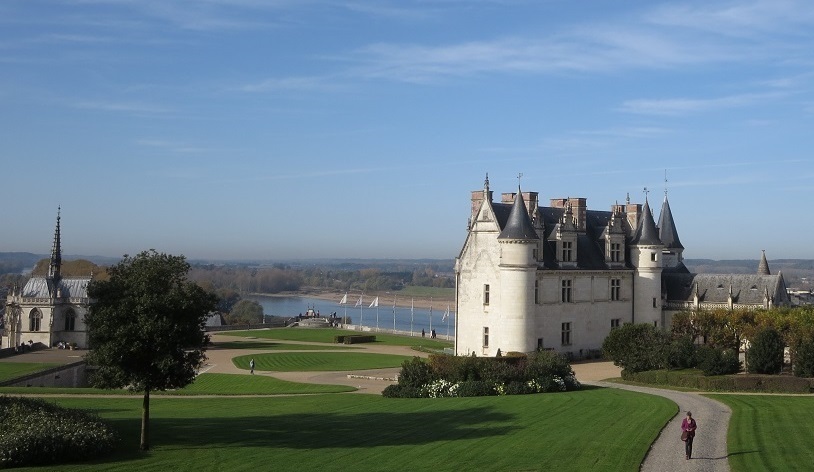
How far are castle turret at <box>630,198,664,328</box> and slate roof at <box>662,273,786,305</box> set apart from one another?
2.71 m

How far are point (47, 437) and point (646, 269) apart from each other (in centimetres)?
4594

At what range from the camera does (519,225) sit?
52969 millimetres

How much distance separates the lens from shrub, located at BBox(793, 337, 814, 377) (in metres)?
41.1

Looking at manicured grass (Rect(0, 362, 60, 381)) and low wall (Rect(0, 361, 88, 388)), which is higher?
manicured grass (Rect(0, 362, 60, 381))

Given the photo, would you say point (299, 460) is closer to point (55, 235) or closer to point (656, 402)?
point (656, 402)

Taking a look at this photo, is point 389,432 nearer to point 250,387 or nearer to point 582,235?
point 250,387

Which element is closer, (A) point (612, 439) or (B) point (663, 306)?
(A) point (612, 439)

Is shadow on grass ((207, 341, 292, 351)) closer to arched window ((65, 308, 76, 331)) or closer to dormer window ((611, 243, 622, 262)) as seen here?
arched window ((65, 308, 76, 331))

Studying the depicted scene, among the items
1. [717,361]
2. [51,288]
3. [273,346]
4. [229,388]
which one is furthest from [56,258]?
[717,361]

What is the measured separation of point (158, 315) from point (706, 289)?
46.1 meters

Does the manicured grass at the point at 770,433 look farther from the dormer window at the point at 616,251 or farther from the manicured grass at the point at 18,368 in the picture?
the manicured grass at the point at 18,368

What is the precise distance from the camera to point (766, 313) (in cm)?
5075

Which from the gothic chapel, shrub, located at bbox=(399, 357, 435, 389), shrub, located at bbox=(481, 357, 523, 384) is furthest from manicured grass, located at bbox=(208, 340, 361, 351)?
shrub, located at bbox=(481, 357, 523, 384)

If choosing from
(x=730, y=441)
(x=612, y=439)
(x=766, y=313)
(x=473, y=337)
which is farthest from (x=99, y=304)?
(x=766, y=313)
